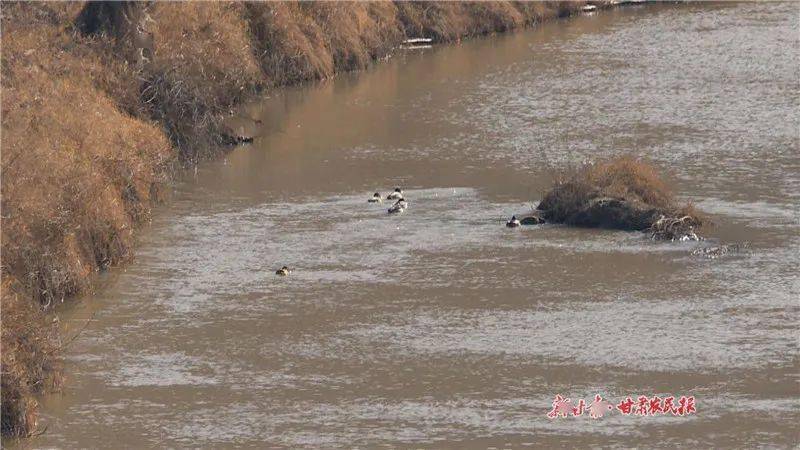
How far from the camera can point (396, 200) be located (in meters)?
27.3

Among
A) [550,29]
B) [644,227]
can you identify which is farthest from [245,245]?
[550,29]

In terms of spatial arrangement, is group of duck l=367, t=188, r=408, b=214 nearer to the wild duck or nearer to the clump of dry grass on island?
the wild duck

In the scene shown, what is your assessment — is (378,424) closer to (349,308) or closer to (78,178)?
(349,308)

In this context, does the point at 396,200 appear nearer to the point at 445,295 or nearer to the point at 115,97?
the point at 445,295

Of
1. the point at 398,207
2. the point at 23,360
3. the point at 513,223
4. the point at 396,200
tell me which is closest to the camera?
the point at 23,360

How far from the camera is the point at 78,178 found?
22828 millimetres

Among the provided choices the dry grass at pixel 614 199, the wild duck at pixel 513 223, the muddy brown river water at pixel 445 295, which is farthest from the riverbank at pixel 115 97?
the dry grass at pixel 614 199

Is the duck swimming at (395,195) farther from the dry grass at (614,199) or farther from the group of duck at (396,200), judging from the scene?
the dry grass at (614,199)

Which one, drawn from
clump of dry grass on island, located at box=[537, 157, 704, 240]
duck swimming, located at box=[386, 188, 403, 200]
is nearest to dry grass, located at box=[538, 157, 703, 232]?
clump of dry grass on island, located at box=[537, 157, 704, 240]

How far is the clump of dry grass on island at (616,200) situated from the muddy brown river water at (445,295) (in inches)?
14.7

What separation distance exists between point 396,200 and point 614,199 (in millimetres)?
3646

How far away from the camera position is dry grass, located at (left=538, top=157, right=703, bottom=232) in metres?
25.3

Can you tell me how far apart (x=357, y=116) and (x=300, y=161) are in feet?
15.5

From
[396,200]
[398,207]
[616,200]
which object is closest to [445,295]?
[398,207]
